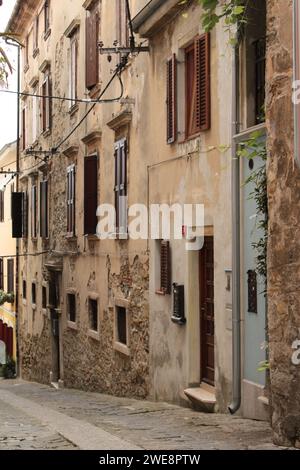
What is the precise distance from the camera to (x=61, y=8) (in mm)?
21125

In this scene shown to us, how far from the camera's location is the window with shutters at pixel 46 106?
22.7 m

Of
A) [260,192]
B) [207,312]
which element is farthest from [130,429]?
[260,192]

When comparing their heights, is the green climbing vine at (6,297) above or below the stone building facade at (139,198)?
below

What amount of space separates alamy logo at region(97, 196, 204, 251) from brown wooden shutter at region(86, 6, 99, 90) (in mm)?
2679

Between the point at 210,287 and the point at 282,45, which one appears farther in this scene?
the point at 210,287

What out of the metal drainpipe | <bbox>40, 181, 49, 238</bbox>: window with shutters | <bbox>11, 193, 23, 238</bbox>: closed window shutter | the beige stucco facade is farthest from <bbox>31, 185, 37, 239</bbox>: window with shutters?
the metal drainpipe

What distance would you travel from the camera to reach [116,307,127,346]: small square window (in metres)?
15.3

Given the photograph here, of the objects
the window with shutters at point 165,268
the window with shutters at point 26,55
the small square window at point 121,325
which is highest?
the window with shutters at point 26,55

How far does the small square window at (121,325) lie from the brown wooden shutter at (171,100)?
4.09 metres

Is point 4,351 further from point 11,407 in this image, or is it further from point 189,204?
point 189,204

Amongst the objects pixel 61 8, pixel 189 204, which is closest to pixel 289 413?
pixel 189 204

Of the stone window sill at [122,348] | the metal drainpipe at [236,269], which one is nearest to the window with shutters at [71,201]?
the stone window sill at [122,348]

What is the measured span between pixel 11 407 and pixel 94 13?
845 centimetres

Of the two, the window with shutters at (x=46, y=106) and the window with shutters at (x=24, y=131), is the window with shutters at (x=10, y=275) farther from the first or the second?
the window with shutters at (x=46, y=106)
